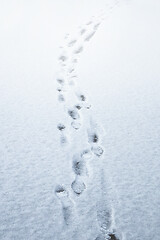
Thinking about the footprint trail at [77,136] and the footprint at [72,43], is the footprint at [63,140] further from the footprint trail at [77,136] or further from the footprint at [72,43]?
the footprint at [72,43]

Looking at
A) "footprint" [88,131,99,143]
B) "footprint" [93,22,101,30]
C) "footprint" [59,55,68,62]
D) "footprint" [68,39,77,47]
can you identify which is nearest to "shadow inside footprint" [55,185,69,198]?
"footprint" [88,131,99,143]

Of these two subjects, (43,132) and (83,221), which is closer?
(83,221)

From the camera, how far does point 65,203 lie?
81.0 inches

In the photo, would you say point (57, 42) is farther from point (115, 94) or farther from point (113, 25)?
point (115, 94)

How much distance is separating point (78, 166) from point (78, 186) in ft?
0.79

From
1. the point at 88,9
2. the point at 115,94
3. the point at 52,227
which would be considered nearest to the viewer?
the point at 52,227

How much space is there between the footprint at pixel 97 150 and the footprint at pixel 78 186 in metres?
0.37

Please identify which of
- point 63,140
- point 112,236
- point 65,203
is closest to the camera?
point 112,236

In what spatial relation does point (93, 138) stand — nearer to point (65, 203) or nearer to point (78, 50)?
point (65, 203)

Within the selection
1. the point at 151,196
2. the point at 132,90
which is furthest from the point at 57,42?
the point at 151,196

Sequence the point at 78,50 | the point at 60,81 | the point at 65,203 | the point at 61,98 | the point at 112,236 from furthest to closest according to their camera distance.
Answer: the point at 78,50, the point at 60,81, the point at 61,98, the point at 65,203, the point at 112,236

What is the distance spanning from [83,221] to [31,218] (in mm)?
430

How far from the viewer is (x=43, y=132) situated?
8.90ft

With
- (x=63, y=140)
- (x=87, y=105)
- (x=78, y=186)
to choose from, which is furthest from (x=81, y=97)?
(x=78, y=186)
